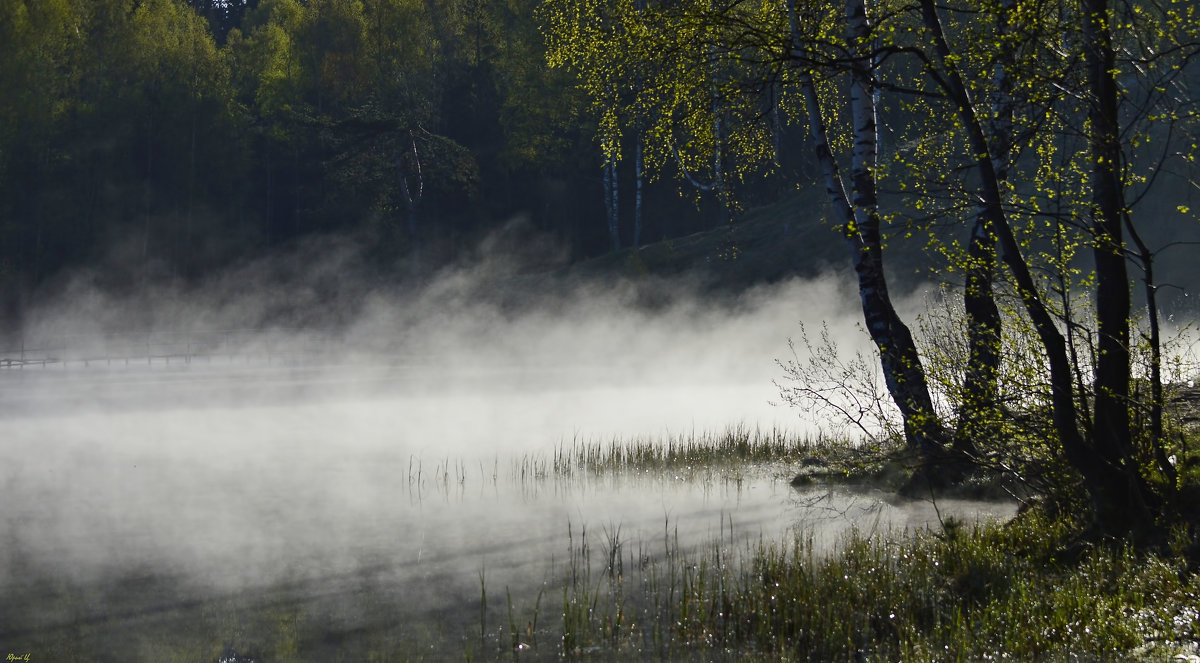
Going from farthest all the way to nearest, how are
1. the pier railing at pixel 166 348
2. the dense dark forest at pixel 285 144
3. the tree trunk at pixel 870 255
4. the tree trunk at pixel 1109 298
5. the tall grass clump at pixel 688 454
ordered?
the dense dark forest at pixel 285 144 → the pier railing at pixel 166 348 → the tall grass clump at pixel 688 454 → the tree trunk at pixel 870 255 → the tree trunk at pixel 1109 298

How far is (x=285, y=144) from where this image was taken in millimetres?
54906

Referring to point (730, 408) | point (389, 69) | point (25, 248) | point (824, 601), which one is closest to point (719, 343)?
point (730, 408)

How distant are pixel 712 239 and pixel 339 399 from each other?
1737 centimetres

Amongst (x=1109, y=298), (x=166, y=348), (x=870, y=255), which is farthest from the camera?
(x=166, y=348)

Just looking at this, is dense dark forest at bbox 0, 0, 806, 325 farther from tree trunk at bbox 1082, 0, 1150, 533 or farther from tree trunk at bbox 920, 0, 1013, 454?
tree trunk at bbox 1082, 0, 1150, 533

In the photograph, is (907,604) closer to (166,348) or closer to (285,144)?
(166,348)

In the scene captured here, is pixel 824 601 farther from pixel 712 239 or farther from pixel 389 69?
pixel 389 69

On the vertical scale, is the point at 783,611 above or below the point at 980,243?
below

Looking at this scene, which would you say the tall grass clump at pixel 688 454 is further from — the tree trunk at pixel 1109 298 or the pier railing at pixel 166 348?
the pier railing at pixel 166 348

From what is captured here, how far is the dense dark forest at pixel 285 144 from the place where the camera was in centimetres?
4772

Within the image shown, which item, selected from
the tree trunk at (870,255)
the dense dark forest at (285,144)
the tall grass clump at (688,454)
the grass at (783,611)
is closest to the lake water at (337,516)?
the grass at (783,611)

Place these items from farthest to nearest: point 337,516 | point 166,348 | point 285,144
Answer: point 285,144 → point 166,348 → point 337,516

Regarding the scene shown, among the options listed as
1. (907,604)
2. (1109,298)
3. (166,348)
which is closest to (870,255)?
(1109,298)

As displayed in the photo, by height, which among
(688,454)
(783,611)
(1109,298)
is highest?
(1109,298)
